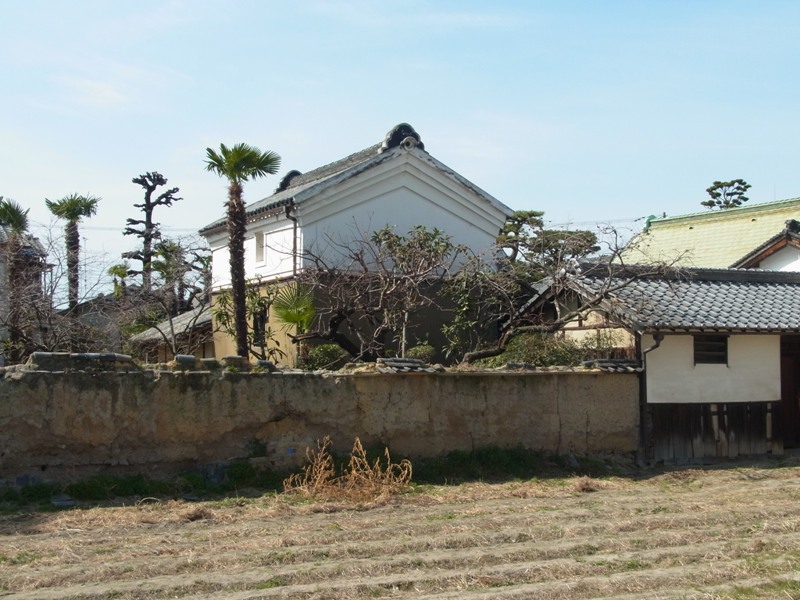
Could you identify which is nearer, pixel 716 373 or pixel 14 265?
pixel 716 373

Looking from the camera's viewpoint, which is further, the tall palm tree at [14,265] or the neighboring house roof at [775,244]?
the neighboring house roof at [775,244]

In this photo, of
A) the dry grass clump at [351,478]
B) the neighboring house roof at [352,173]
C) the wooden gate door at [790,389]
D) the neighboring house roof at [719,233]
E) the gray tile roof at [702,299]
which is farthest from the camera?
the neighboring house roof at [719,233]

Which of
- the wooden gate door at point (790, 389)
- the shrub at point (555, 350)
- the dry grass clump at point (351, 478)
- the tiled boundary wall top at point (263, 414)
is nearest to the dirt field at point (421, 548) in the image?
the dry grass clump at point (351, 478)

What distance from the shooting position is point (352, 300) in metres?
18.9

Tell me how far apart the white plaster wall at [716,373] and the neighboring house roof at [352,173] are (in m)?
6.99

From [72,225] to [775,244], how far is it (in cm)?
1837

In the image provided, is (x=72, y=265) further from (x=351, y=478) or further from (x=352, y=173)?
(x=351, y=478)

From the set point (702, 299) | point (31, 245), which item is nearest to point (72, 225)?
point (31, 245)

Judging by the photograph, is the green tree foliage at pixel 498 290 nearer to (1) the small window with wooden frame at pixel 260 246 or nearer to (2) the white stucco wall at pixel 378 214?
(2) the white stucco wall at pixel 378 214

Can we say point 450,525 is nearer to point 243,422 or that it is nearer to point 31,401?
point 243,422

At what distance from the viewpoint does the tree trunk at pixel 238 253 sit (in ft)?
55.9

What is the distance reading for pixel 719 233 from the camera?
3048cm

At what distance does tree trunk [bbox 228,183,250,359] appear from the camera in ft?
55.9

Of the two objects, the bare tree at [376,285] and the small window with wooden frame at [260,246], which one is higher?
the small window with wooden frame at [260,246]
